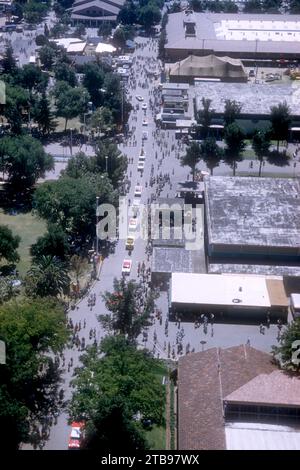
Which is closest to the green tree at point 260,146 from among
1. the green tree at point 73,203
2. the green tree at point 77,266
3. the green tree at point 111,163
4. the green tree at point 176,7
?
the green tree at point 111,163

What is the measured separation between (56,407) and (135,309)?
961cm

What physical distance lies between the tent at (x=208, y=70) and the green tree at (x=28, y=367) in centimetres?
6754

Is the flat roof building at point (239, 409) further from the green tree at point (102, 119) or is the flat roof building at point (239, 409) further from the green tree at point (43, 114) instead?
the green tree at point (43, 114)

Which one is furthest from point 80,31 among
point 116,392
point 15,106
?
point 116,392

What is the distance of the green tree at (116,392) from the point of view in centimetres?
3275

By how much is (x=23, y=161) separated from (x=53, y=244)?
16967 mm

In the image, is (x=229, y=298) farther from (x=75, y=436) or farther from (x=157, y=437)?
(x=75, y=436)

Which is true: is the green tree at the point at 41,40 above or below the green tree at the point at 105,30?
below

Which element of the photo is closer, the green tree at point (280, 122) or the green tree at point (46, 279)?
the green tree at point (46, 279)

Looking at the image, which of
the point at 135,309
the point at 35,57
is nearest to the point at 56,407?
the point at 135,309

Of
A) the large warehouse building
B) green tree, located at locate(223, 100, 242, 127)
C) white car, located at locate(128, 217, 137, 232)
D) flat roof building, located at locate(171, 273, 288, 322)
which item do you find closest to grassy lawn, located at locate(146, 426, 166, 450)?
flat roof building, located at locate(171, 273, 288, 322)

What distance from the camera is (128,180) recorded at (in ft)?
230

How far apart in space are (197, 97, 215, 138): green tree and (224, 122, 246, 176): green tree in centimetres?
534

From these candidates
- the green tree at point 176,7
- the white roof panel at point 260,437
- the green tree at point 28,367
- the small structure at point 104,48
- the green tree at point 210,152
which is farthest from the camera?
the green tree at point 176,7
